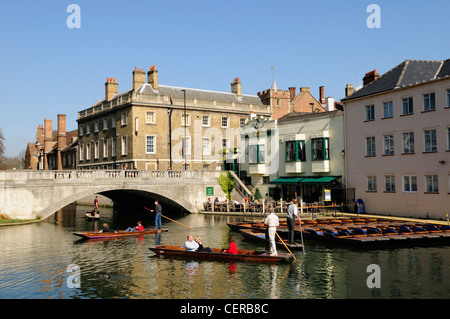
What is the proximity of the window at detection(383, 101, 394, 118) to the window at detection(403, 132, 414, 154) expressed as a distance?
2.30m

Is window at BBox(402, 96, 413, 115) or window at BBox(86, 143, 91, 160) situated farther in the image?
window at BBox(86, 143, 91, 160)

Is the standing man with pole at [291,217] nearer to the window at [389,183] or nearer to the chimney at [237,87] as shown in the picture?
the window at [389,183]

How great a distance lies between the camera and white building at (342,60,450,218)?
32625 mm

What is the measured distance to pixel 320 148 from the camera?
42625 millimetres

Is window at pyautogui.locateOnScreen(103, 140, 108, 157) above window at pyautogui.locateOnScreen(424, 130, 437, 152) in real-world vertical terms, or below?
above

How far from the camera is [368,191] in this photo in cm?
3816

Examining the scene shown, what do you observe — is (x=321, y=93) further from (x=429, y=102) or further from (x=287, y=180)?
(x=429, y=102)

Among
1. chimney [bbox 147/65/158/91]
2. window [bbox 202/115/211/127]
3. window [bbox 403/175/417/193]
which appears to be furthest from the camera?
window [bbox 202/115/211/127]

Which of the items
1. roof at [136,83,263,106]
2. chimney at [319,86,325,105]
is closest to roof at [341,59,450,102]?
roof at [136,83,263,106]

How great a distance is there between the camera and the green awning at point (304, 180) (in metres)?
41.1

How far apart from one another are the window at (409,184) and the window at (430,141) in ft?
8.02

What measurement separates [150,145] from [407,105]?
1237 inches

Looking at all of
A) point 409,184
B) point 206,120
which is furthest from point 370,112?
point 206,120

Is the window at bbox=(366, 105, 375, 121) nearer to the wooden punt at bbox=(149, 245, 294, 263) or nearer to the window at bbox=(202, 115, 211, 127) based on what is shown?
the wooden punt at bbox=(149, 245, 294, 263)
